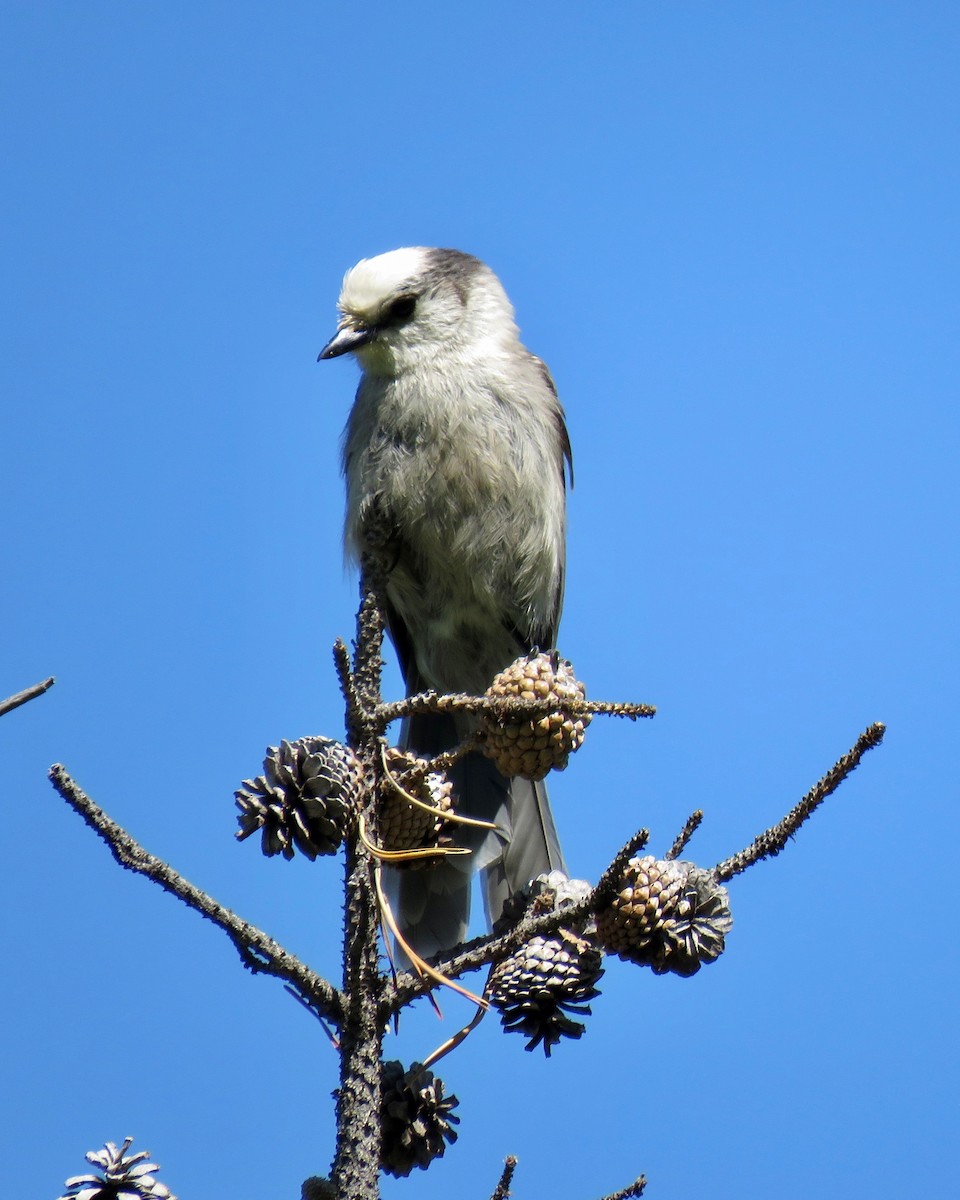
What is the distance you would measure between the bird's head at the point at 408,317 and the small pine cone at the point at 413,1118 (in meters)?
2.21

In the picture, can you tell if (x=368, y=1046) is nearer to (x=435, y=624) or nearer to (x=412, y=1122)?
(x=412, y=1122)

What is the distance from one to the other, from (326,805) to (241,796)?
130 millimetres

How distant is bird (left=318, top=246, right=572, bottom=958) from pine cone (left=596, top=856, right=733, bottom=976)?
1336 mm

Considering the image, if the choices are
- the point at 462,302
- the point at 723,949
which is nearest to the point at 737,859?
the point at 723,949

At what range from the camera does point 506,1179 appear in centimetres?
186

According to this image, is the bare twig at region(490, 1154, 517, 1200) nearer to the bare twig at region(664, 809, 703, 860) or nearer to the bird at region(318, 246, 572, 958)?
the bare twig at region(664, 809, 703, 860)

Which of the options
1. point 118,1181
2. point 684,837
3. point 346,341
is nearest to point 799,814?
point 684,837

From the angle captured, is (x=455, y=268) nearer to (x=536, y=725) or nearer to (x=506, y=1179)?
(x=536, y=725)

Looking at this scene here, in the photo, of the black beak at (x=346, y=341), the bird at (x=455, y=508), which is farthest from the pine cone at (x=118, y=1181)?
the black beak at (x=346, y=341)

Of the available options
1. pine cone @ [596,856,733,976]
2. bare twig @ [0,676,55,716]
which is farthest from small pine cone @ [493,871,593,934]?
bare twig @ [0,676,55,716]

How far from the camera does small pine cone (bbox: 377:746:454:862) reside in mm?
2152

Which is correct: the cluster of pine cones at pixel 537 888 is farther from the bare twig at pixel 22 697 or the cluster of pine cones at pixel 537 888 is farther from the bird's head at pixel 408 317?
the bird's head at pixel 408 317

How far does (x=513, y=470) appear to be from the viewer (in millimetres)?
3670

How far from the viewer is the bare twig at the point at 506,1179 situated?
72.6 inches
